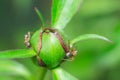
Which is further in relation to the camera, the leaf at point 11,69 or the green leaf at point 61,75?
the leaf at point 11,69

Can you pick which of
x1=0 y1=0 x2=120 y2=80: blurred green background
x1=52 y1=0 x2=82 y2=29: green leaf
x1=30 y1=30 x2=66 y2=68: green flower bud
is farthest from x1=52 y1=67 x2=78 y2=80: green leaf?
x1=0 y1=0 x2=120 y2=80: blurred green background

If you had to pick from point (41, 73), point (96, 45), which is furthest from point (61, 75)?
point (96, 45)

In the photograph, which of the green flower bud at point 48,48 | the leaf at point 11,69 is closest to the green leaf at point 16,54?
the green flower bud at point 48,48

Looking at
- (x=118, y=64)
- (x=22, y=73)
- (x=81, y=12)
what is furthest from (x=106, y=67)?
(x=22, y=73)

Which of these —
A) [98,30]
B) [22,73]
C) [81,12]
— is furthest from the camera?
[81,12]

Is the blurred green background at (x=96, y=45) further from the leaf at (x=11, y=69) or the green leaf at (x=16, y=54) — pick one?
the green leaf at (x=16, y=54)

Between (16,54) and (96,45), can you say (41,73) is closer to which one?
(16,54)

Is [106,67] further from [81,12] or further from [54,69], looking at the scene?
[54,69]
